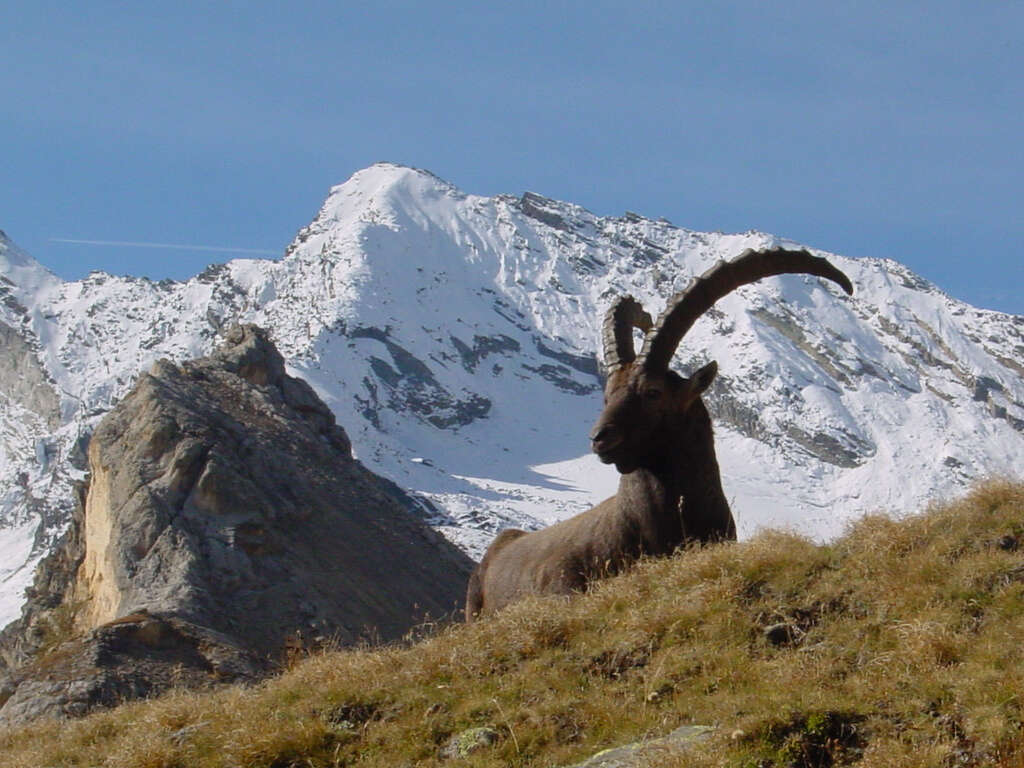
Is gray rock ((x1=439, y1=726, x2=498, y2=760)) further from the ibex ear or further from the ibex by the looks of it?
the ibex ear

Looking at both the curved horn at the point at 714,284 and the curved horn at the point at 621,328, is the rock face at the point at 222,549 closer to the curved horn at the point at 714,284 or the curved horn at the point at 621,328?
the curved horn at the point at 621,328

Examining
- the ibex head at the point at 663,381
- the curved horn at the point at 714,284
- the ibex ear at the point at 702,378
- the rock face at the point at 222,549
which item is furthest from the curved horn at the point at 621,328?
the rock face at the point at 222,549

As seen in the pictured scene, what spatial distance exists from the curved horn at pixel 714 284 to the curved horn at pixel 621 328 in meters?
0.61

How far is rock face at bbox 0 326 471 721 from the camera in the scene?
22.6m

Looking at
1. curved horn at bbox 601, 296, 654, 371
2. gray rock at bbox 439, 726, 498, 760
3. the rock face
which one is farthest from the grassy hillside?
the rock face

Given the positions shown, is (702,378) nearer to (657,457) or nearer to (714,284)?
(657,457)

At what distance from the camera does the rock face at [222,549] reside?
2258 cm

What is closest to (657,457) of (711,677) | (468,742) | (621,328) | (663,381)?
(663,381)

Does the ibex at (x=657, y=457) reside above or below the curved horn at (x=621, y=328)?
below

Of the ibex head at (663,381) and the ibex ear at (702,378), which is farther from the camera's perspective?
the ibex ear at (702,378)

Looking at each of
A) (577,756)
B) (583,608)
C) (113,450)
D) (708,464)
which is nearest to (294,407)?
(113,450)

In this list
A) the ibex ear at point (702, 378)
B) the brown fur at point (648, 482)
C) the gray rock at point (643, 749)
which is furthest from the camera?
the ibex ear at point (702, 378)

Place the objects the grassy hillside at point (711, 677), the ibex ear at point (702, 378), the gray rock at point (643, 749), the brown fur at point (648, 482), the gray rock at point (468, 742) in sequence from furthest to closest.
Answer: the ibex ear at point (702, 378) < the brown fur at point (648, 482) < the gray rock at point (468, 742) < the gray rock at point (643, 749) < the grassy hillside at point (711, 677)

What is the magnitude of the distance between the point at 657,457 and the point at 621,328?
196cm
